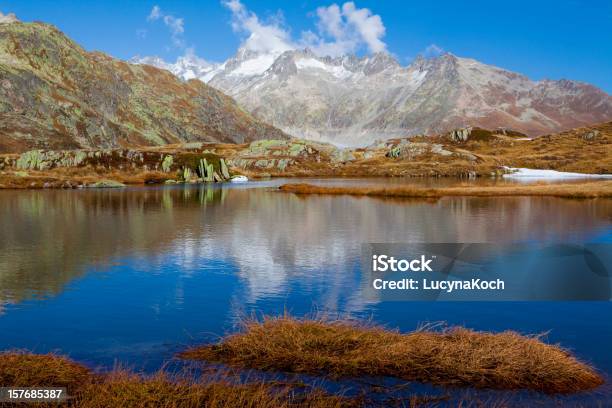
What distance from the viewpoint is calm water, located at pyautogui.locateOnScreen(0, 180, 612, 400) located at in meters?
23.8

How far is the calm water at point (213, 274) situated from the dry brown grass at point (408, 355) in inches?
91.4

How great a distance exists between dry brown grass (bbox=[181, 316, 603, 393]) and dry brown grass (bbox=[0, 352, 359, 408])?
2.06 m

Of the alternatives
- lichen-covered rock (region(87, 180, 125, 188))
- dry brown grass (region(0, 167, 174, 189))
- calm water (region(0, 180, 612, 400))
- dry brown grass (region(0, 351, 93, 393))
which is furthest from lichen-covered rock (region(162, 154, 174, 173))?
dry brown grass (region(0, 351, 93, 393))

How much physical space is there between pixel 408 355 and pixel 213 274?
1884cm

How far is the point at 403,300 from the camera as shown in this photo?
2948 centimetres

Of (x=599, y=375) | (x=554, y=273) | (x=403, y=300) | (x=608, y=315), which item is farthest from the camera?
(x=554, y=273)

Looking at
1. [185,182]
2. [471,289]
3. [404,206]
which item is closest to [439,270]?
[471,289]

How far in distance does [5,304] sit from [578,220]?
2336 inches

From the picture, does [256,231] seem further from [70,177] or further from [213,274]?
[70,177]

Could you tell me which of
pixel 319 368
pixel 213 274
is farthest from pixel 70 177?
pixel 319 368

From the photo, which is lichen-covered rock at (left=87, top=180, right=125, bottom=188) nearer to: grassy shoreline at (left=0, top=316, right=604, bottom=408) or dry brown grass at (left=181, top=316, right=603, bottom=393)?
grassy shoreline at (left=0, top=316, right=604, bottom=408)

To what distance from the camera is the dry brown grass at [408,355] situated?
17906 mm

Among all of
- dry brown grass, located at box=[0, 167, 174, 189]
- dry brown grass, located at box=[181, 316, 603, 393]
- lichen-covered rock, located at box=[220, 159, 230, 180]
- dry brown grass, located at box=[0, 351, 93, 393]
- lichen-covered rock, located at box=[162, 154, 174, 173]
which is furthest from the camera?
lichen-covered rock, located at box=[220, 159, 230, 180]

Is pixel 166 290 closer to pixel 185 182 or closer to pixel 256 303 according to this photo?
pixel 256 303
